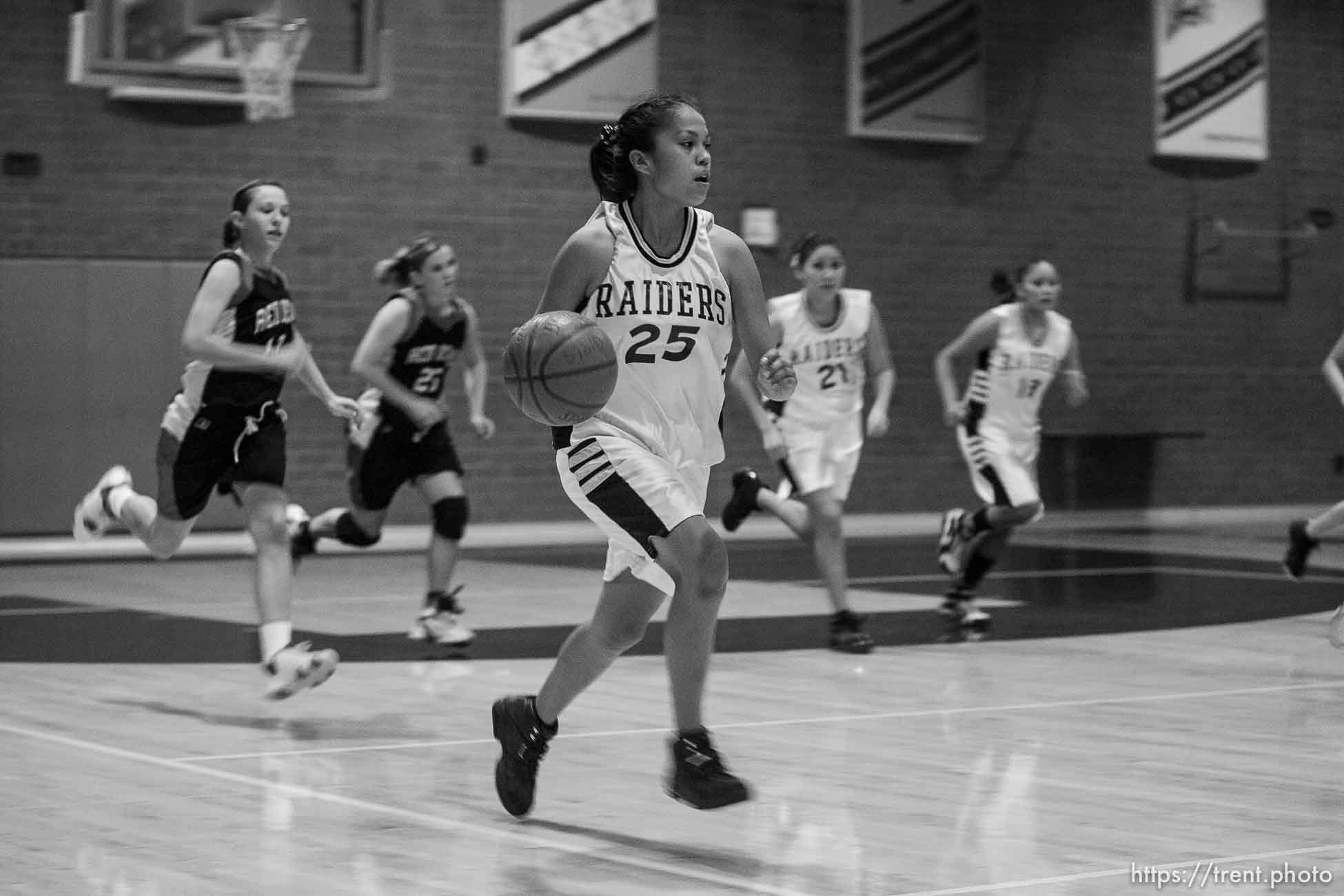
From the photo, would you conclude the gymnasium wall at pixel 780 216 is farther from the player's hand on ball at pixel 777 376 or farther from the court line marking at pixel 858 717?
the player's hand on ball at pixel 777 376

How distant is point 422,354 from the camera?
880 cm

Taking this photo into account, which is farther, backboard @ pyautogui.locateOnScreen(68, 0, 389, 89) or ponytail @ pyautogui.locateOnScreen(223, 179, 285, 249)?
backboard @ pyautogui.locateOnScreen(68, 0, 389, 89)

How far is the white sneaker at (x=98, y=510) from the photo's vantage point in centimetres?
802

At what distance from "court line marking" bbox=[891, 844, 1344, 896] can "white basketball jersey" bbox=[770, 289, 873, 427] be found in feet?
16.2

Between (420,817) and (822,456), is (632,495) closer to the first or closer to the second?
(420,817)

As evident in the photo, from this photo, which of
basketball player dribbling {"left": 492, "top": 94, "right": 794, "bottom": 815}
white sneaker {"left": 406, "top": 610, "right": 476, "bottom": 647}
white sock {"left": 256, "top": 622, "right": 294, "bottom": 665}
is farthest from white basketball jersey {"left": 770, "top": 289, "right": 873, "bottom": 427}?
basketball player dribbling {"left": 492, "top": 94, "right": 794, "bottom": 815}

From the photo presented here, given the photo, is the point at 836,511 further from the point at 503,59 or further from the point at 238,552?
the point at 503,59

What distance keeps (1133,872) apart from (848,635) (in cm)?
435

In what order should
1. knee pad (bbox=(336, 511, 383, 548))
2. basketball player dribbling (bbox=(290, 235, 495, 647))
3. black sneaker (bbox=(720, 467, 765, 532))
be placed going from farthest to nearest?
black sneaker (bbox=(720, 467, 765, 532))
knee pad (bbox=(336, 511, 383, 548))
basketball player dribbling (bbox=(290, 235, 495, 647))

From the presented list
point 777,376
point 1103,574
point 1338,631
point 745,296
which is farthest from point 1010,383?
point 777,376

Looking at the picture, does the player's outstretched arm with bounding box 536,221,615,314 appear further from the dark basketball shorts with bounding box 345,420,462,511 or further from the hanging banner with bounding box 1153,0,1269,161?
the hanging banner with bounding box 1153,0,1269,161

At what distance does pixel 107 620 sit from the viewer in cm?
988

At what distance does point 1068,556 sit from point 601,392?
31.9ft

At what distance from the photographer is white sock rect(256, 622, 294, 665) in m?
6.84
